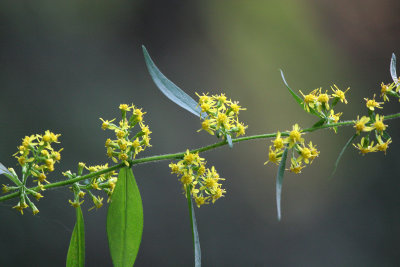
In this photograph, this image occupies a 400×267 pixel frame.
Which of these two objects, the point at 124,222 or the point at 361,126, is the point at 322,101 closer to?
the point at 361,126

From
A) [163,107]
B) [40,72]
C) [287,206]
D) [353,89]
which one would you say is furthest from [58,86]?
[353,89]

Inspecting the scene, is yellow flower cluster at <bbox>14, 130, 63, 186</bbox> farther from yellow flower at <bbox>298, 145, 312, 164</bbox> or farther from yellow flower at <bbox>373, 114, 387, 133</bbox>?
yellow flower at <bbox>373, 114, 387, 133</bbox>

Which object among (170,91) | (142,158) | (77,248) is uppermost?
(170,91)

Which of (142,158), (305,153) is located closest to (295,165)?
(305,153)

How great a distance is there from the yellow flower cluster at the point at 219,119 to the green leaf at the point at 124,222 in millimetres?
160

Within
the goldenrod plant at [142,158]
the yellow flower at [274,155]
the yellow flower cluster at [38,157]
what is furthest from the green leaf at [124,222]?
the yellow flower at [274,155]

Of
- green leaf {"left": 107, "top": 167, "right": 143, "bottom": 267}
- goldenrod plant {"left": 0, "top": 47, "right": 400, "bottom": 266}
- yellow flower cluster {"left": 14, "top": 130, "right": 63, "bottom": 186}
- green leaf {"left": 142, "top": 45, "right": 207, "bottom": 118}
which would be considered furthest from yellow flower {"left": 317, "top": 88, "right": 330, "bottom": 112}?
yellow flower cluster {"left": 14, "top": 130, "right": 63, "bottom": 186}

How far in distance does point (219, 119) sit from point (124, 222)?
247 mm

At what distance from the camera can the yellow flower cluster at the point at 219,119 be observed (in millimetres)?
769

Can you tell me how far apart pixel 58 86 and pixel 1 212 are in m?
0.46

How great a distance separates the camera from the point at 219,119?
77 cm

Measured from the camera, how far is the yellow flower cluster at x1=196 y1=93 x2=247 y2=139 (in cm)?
77

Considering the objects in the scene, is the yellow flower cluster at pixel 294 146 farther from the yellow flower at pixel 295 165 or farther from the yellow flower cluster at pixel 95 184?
the yellow flower cluster at pixel 95 184

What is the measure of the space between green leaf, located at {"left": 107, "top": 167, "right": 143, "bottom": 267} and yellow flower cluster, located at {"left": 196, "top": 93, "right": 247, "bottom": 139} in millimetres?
160
